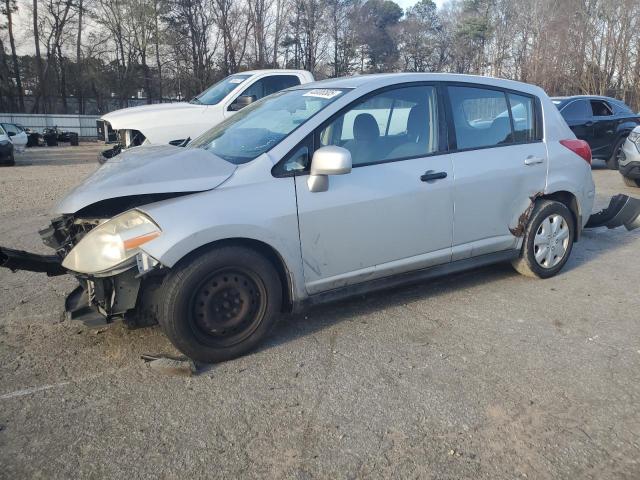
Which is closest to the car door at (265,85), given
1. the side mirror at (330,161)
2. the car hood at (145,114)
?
the car hood at (145,114)

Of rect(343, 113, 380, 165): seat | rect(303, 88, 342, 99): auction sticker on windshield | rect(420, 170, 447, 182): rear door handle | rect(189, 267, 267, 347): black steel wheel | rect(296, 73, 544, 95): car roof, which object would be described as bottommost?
rect(189, 267, 267, 347): black steel wheel

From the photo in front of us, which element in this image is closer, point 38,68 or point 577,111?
point 577,111

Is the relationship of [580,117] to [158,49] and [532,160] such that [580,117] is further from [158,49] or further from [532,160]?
[158,49]

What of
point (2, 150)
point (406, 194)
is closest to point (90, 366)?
point (406, 194)

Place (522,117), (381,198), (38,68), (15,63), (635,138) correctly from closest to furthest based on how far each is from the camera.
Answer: (381,198) → (522,117) → (635,138) → (15,63) → (38,68)

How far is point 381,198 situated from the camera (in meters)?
3.78

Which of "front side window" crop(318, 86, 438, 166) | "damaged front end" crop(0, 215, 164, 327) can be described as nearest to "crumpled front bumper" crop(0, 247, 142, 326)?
"damaged front end" crop(0, 215, 164, 327)

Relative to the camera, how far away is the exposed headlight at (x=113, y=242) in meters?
3.08

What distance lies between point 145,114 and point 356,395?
6.88 meters

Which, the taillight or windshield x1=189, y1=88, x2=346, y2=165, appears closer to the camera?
windshield x1=189, y1=88, x2=346, y2=165

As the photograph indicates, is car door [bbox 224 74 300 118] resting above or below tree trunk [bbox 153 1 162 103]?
below

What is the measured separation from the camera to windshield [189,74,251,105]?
30.2 ft

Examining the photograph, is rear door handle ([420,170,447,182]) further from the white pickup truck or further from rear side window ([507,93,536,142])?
the white pickup truck

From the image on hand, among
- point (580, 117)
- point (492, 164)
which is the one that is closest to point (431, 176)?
point (492, 164)
